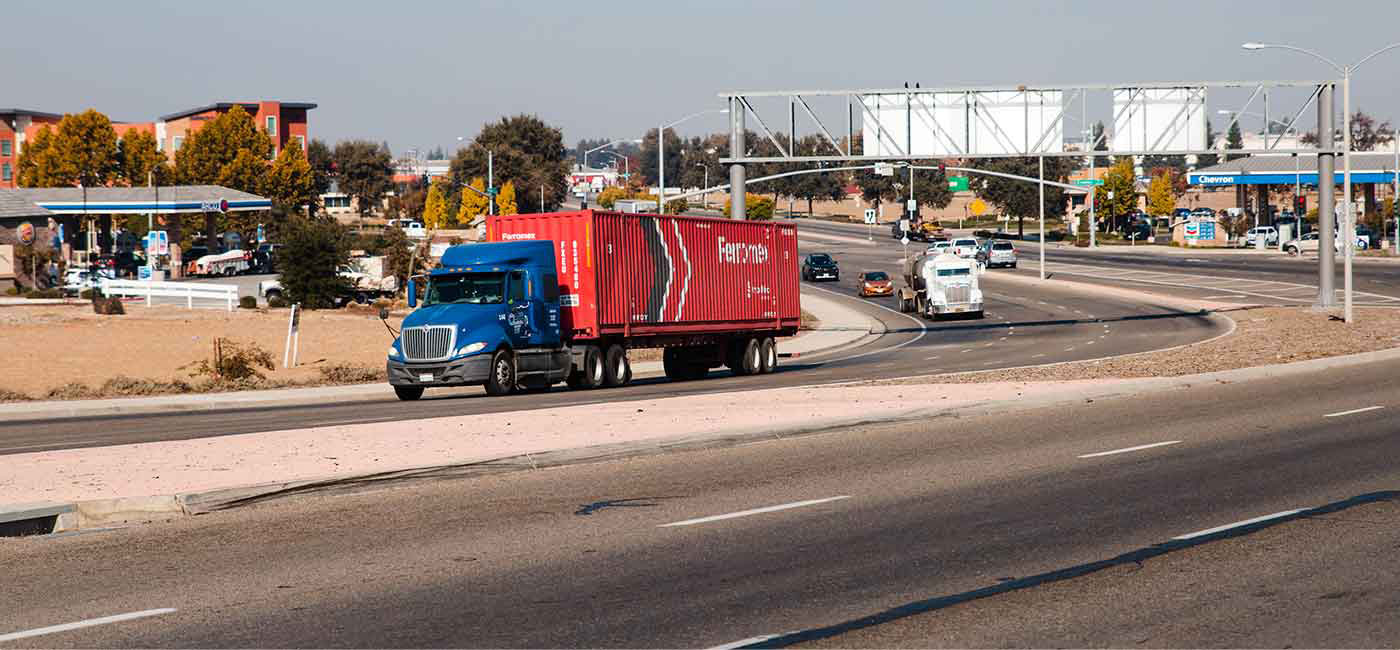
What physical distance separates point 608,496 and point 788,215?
18411cm

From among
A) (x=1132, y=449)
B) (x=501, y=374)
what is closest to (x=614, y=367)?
(x=501, y=374)

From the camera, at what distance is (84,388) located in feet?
108

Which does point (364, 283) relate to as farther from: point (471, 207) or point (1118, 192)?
point (1118, 192)

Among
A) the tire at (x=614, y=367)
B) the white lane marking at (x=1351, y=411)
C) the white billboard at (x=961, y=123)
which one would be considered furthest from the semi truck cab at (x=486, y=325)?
the white billboard at (x=961, y=123)

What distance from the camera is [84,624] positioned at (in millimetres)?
8945

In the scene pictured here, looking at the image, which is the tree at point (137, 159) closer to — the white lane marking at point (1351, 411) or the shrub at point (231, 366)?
the shrub at point (231, 366)

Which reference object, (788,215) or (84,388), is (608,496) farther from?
(788,215)

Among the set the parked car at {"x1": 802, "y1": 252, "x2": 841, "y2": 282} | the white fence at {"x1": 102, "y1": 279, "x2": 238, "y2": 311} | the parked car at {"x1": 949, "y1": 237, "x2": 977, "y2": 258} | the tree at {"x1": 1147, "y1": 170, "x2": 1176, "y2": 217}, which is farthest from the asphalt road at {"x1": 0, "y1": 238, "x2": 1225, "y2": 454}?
the tree at {"x1": 1147, "y1": 170, "x2": 1176, "y2": 217}

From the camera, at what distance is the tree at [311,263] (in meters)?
66.7

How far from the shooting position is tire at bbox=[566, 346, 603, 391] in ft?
103

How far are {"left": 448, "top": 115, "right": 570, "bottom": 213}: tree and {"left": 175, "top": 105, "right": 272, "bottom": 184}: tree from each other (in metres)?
31.5

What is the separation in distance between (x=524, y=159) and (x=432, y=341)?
133739 millimetres

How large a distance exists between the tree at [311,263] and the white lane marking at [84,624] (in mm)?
59064

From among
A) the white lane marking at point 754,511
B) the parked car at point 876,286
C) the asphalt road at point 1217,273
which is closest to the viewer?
the white lane marking at point 754,511
